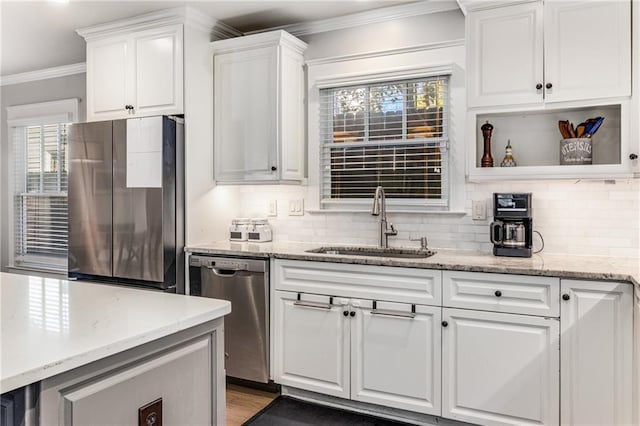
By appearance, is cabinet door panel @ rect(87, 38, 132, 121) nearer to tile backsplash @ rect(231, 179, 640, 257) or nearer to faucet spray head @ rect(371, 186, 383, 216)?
tile backsplash @ rect(231, 179, 640, 257)

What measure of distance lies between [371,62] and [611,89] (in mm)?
1486

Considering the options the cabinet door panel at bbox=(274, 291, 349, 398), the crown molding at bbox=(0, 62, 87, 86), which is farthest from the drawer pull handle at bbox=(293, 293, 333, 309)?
the crown molding at bbox=(0, 62, 87, 86)

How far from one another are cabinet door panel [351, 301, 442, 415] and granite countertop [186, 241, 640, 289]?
249mm

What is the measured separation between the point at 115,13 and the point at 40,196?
245 cm

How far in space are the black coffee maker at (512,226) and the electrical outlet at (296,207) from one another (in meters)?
1.40

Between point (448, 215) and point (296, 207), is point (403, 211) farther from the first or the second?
point (296, 207)

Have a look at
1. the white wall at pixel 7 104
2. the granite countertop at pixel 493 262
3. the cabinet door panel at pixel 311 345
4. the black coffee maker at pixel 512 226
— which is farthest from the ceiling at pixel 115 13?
the cabinet door panel at pixel 311 345

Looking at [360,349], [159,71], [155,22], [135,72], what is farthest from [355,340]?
[155,22]

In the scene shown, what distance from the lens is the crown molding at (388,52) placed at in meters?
3.07

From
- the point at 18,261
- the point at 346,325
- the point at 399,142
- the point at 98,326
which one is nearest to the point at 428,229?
the point at 399,142

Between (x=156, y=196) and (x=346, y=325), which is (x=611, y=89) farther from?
(x=156, y=196)

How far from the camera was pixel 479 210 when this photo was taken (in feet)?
9.95

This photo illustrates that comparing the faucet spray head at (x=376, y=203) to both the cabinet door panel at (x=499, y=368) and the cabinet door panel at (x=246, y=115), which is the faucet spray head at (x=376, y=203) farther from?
the cabinet door panel at (x=499, y=368)

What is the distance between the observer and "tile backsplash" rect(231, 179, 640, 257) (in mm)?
2703
